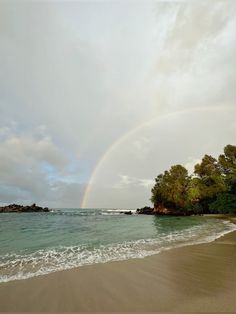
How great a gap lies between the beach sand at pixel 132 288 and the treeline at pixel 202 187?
57513mm

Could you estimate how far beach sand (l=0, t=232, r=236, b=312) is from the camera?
203 inches

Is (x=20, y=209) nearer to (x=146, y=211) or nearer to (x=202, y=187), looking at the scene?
(x=146, y=211)

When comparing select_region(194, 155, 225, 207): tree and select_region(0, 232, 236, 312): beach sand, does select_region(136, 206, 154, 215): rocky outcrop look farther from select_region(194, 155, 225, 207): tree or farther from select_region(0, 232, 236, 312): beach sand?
select_region(0, 232, 236, 312): beach sand

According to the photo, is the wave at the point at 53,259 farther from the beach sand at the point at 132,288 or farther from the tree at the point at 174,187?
the tree at the point at 174,187

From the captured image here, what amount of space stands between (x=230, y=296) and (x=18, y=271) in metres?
6.95

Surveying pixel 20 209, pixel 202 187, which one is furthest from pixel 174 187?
pixel 20 209

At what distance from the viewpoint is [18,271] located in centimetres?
848

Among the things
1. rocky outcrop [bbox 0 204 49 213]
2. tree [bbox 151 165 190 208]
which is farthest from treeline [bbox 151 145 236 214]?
rocky outcrop [bbox 0 204 49 213]

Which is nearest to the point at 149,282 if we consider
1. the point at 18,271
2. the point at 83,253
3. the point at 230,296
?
the point at 230,296

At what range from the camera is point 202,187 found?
231ft

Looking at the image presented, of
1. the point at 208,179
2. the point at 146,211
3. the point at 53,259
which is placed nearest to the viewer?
the point at 53,259

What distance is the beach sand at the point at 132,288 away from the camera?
515 cm

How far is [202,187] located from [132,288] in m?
69.0

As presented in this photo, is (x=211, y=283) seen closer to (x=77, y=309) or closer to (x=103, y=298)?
(x=103, y=298)
